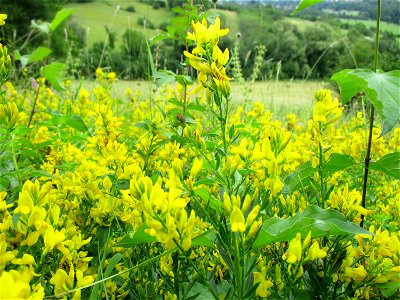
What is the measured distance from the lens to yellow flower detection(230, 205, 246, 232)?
0.70 meters

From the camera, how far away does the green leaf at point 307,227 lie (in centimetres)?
83

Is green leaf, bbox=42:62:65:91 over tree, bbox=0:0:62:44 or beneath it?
beneath

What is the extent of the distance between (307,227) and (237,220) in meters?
0.18

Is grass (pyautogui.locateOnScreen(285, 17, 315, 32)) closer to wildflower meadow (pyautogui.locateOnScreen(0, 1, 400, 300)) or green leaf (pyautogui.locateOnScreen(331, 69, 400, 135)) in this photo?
green leaf (pyautogui.locateOnScreen(331, 69, 400, 135))

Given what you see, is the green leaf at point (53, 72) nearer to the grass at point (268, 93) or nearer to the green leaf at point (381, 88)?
the green leaf at point (381, 88)

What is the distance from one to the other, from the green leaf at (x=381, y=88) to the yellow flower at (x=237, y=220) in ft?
1.72

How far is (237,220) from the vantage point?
2.37 ft

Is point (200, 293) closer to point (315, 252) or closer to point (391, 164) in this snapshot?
point (315, 252)

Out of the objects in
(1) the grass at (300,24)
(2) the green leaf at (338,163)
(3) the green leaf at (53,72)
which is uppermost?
(1) the grass at (300,24)

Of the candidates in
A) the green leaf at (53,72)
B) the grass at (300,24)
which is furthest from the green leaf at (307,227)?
the grass at (300,24)

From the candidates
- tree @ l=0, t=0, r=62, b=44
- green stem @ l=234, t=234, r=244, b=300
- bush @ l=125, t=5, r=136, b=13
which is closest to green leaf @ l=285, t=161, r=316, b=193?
green stem @ l=234, t=234, r=244, b=300

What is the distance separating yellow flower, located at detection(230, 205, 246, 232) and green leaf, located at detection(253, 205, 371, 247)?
126 mm

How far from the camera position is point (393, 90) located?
3.79 feet

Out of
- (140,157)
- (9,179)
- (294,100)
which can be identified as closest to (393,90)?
(140,157)
